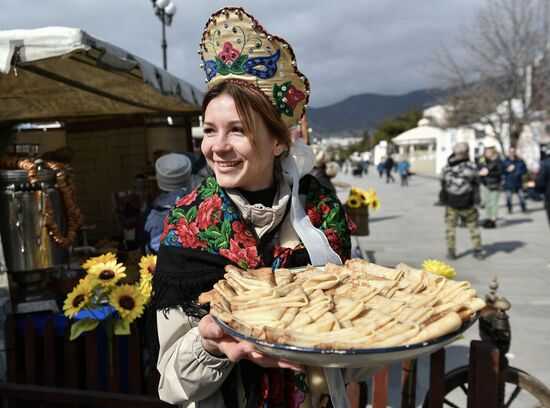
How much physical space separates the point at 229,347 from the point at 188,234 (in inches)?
19.6

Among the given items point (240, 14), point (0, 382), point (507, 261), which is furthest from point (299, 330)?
point (507, 261)

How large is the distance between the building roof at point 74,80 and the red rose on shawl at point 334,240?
2.03 m

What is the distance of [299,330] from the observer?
1.19 metres

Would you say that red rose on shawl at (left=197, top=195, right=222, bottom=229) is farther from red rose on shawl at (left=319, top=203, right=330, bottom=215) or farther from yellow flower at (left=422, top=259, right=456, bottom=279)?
yellow flower at (left=422, top=259, right=456, bottom=279)

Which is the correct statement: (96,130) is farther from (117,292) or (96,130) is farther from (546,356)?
(546,356)

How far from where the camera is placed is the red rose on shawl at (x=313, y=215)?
1.83 metres

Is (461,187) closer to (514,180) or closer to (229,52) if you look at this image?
(229,52)

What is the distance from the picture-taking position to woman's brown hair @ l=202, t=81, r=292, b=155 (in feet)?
5.14

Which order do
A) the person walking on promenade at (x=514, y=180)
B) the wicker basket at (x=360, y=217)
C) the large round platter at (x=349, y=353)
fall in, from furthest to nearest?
1. the person walking on promenade at (x=514, y=180)
2. the wicker basket at (x=360, y=217)
3. the large round platter at (x=349, y=353)

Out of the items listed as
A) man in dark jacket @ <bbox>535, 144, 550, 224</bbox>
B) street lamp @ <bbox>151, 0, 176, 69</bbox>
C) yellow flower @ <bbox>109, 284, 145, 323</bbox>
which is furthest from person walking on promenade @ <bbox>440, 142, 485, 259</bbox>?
street lamp @ <bbox>151, 0, 176, 69</bbox>

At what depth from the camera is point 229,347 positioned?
4.18 ft

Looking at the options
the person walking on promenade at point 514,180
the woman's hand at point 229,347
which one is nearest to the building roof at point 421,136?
the person walking on promenade at point 514,180

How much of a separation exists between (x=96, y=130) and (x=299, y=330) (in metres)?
7.88

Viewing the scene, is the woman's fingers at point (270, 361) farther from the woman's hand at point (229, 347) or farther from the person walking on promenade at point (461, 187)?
the person walking on promenade at point (461, 187)
